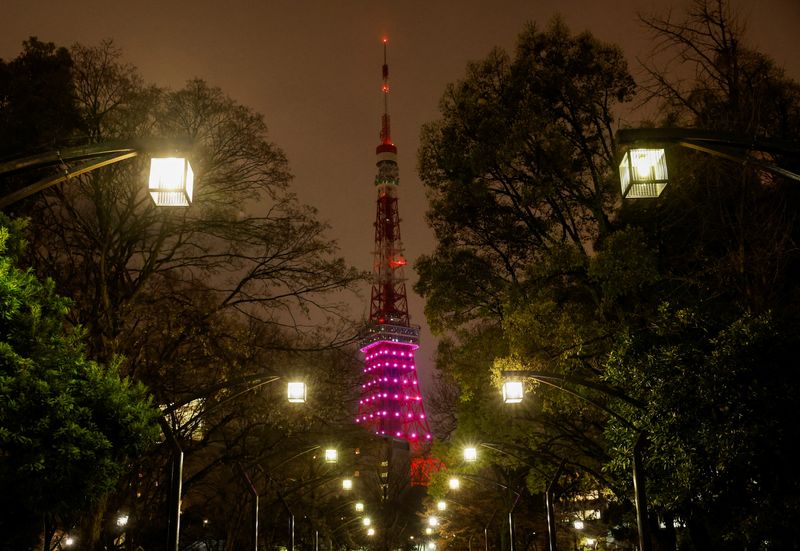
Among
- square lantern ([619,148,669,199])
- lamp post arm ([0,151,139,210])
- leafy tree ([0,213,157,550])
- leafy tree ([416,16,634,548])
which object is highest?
leafy tree ([416,16,634,548])

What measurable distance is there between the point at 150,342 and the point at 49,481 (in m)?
9.41

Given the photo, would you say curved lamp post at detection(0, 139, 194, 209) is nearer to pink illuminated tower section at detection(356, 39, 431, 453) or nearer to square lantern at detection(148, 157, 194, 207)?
square lantern at detection(148, 157, 194, 207)

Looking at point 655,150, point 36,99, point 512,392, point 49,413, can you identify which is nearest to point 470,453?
point 512,392

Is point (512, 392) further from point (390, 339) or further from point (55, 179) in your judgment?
point (390, 339)

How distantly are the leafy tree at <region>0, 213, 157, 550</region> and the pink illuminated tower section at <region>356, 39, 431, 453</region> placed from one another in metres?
95.5

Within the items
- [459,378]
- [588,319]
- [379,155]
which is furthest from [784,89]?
[379,155]

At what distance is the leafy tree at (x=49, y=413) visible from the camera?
6.26 meters

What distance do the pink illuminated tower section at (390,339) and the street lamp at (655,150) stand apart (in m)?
97.1

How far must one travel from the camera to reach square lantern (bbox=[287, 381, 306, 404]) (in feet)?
48.3

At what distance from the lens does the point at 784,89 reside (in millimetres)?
13633

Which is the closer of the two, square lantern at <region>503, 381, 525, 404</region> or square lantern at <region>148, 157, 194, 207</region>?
square lantern at <region>148, 157, 194, 207</region>

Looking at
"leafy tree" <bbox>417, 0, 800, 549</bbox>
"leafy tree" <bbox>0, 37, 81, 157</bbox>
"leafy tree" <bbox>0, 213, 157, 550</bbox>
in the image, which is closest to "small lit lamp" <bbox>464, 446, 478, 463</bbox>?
"leafy tree" <bbox>417, 0, 800, 549</bbox>

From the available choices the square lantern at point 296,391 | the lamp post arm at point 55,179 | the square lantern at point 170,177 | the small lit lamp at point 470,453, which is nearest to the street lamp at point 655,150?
the square lantern at point 170,177

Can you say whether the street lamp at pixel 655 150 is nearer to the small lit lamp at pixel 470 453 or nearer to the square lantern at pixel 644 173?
the square lantern at pixel 644 173
